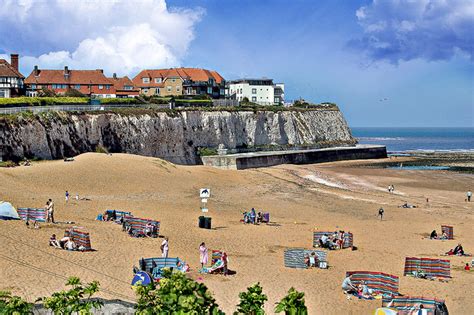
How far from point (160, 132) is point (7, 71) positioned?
19.2m

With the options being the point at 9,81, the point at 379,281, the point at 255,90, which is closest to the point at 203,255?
the point at 379,281

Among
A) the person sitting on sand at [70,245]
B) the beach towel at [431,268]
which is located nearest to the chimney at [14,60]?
the person sitting on sand at [70,245]

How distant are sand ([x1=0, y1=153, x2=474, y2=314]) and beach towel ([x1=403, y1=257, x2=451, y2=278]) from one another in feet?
1.50

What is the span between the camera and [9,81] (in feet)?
229

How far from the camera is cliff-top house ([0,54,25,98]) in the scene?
2717 inches

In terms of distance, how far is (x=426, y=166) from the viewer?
A: 77188mm

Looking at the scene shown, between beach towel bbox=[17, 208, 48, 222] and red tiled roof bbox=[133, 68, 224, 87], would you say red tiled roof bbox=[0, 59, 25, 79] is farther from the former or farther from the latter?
beach towel bbox=[17, 208, 48, 222]

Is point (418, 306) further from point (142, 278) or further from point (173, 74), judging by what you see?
point (173, 74)

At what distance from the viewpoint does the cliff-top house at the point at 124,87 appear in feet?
288

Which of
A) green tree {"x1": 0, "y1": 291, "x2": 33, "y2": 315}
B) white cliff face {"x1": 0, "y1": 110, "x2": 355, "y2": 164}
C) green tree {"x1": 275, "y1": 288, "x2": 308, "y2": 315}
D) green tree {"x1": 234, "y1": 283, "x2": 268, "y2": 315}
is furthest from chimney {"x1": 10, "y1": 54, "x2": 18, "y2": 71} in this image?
green tree {"x1": 275, "y1": 288, "x2": 308, "y2": 315}

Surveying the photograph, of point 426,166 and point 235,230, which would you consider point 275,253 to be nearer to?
point 235,230

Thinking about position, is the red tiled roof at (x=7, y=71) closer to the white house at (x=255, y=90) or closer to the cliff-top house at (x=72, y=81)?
the cliff-top house at (x=72, y=81)

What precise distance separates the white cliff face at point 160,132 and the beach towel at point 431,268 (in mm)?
33753

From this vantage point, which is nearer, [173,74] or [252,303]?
[252,303]
